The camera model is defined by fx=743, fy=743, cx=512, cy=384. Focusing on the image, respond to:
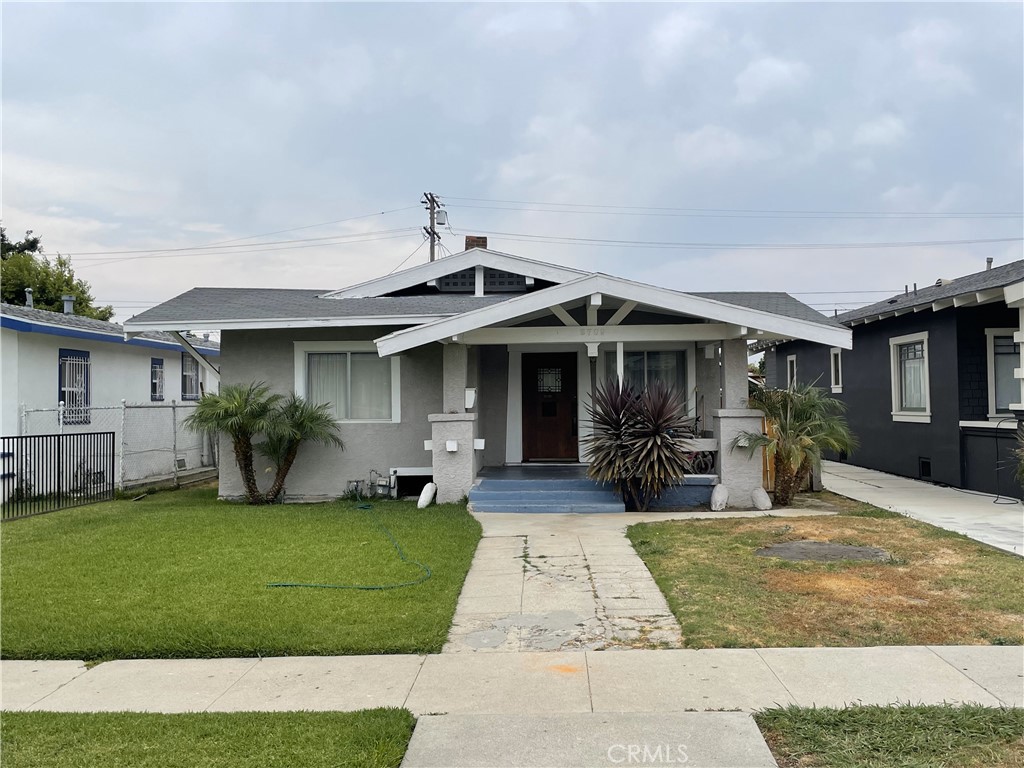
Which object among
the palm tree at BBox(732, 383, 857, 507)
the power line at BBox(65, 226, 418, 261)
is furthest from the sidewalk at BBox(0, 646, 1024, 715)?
the power line at BBox(65, 226, 418, 261)

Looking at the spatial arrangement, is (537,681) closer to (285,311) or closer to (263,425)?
(263,425)

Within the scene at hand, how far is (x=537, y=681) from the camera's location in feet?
14.6

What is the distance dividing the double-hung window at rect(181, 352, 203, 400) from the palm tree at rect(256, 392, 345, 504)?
8.08 metres

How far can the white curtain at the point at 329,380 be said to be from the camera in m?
12.3

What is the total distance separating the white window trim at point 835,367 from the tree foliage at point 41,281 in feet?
93.2

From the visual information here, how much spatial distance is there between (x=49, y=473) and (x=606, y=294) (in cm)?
927

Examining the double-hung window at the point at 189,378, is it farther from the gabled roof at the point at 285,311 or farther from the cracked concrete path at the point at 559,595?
the cracked concrete path at the point at 559,595

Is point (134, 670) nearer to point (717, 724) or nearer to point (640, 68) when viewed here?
point (717, 724)

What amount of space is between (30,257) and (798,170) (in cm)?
3038

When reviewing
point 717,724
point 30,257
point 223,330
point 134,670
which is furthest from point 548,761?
point 30,257

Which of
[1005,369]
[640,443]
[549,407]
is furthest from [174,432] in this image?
[1005,369]

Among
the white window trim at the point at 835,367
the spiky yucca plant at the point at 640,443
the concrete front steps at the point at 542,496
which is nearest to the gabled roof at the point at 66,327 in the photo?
the concrete front steps at the point at 542,496

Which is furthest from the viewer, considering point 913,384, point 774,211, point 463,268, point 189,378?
point 774,211

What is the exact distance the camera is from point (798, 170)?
2014cm
